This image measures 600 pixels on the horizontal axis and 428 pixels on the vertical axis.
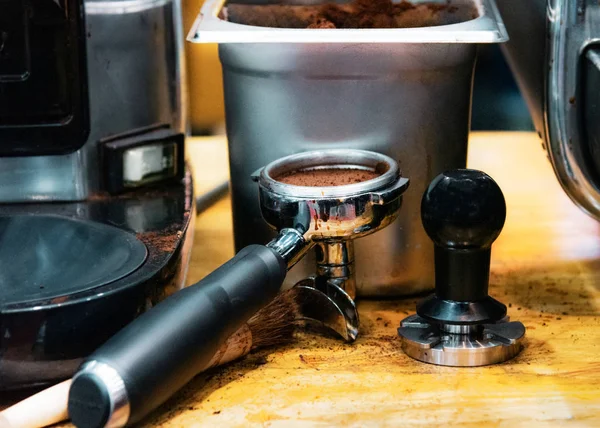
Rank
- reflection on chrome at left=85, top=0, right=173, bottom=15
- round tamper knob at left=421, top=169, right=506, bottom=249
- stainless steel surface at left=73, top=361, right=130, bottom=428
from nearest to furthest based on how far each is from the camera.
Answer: stainless steel surface at left=73, top=361, right=130, bottom=428 → round tamper knob at left=421, top=169, right=506, bottom=249 → reflection on chrome at left=85, top=0, right=173, bottom=15

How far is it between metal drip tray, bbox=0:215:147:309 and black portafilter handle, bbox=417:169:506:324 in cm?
19

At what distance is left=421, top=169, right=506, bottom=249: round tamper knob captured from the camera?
57 centimetres

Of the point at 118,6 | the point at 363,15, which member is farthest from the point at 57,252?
the point at 363,15

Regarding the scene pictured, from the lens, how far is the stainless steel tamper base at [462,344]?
59 centimetres

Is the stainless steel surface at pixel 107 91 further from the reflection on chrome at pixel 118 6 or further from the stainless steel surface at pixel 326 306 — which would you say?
the stainless steel surface at pixel 326 306

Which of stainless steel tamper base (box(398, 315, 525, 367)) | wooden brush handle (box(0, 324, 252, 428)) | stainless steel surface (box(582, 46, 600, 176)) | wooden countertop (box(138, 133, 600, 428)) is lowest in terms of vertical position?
wooden countertop (box(138, 133, 600, 428))

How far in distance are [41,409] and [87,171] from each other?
0.25m

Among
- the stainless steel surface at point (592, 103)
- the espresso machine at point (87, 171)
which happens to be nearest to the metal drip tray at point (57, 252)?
the espresso machine at point (87, 171)

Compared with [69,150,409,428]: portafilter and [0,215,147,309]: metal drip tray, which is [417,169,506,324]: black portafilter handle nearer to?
[69,150,409,428]: portafilter

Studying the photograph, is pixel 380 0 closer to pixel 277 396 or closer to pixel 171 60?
pixel 171 60

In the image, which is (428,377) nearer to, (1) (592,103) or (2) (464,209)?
(2) (464,209)

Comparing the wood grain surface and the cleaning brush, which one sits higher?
the cleaning brush

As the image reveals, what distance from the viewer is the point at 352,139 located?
26.2 inches

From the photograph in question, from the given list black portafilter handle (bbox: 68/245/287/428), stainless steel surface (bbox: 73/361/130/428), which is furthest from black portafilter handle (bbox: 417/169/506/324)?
stainless steel surface (bbox: 73/361/130/428)
